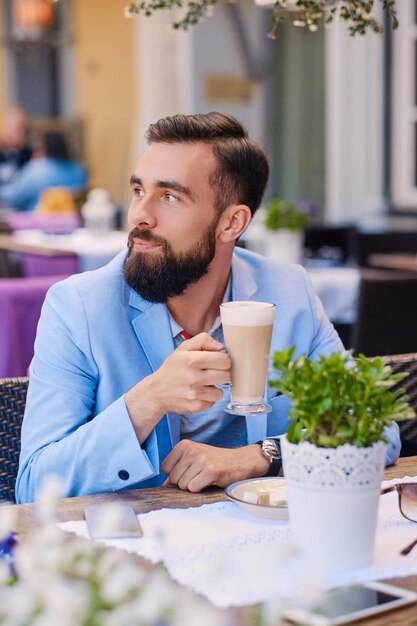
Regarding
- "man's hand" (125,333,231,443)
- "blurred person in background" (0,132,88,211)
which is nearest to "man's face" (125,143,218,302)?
"man's hand" (125,333,231,443)

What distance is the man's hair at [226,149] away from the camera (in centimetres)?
212

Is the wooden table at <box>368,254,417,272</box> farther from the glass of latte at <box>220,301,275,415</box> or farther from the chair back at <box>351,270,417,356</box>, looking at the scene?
the glass of latte at <box>220,301,275,415</box>

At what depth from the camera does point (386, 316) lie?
13.0ft

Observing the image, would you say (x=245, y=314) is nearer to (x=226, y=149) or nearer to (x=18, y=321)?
(x=226, y=149)

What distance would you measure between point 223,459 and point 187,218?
1.58 feet

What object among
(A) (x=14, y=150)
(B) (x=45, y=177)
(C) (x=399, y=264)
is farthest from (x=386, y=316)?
(A) (x=14, y=150)

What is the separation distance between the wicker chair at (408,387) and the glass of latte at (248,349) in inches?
24.8

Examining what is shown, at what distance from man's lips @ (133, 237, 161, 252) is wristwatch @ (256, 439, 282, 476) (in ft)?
1.30

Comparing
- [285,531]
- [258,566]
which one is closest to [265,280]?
[285,531]

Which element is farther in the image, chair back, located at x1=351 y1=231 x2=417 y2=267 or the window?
the window

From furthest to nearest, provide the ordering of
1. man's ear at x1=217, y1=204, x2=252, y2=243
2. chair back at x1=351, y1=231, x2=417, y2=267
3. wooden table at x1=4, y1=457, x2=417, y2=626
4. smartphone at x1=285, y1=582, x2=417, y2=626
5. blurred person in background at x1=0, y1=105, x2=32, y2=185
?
blurred person in background at x1=0, y1=105, x2=32, y2=185
chair back at x1=351, y1=231, x2=417, y2=267
man's ear at x1=217, y1=204, x2=252, y2=243
wooden table at x1=4, y1=457, x2=417, y2=626
smartphone at x1=285, y1=582, x2=417, y2=626

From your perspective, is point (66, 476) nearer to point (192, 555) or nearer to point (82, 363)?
point (82, 363)

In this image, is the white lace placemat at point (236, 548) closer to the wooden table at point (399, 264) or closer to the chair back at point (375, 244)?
the wooden table at point (399, 264)

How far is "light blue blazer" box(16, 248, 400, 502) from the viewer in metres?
1.87
